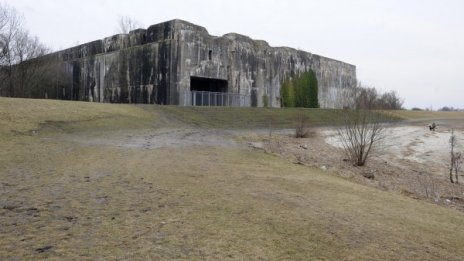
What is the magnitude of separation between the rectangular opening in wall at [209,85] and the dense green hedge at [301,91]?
8615 millimetres

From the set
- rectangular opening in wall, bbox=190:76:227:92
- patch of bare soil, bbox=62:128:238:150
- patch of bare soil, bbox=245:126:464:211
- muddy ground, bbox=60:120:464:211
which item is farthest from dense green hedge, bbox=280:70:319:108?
patch of bare soil, bbox=62:128:238:150

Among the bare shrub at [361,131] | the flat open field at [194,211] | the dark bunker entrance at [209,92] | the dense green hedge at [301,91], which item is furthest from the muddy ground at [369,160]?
the dense green hedge at [301,91]

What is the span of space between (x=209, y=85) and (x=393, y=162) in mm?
28311

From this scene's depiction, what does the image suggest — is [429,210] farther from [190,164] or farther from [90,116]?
[90,116]

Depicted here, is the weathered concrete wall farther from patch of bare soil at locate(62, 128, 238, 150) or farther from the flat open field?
the flat open field

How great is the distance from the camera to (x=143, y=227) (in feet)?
19.2

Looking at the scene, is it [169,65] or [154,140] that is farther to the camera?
[169,65]

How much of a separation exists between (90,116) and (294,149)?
11.1 m

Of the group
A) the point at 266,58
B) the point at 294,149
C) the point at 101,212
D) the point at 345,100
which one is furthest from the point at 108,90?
the point at 101,212

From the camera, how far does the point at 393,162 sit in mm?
Result: 17609

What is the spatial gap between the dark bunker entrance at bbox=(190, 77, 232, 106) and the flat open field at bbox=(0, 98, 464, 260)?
24651 millimetres

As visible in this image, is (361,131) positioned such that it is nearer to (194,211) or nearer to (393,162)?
(393,162)

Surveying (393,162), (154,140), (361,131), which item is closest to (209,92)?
(154,140)

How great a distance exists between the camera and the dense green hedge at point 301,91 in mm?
48438
